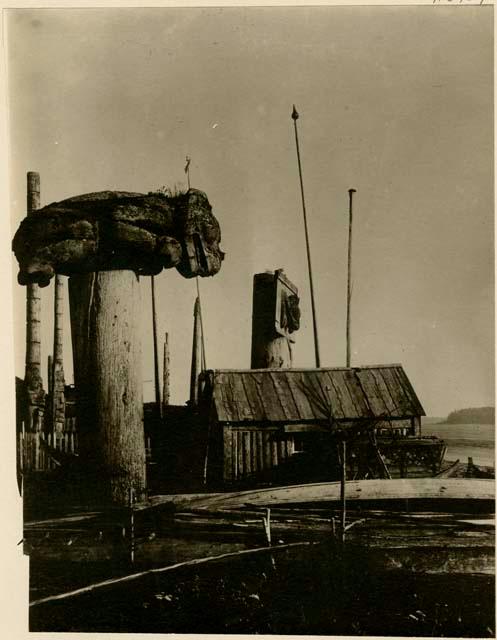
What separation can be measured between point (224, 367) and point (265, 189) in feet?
6.21

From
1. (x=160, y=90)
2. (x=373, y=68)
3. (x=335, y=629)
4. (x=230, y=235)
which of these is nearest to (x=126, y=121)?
(x=160, y=90)

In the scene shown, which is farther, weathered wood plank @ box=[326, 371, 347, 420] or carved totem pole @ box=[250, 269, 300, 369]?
carved totem pole @ box=[250, 269, 300, 369]

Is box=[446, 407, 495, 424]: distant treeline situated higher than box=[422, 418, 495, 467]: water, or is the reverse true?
box=[446, 407, 495, 424]: distant treeline

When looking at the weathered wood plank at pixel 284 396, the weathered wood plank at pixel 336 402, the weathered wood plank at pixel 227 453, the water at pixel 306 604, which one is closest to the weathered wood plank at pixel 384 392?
the weathered wood plank at pixel 336 402

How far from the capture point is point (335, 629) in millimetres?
4238

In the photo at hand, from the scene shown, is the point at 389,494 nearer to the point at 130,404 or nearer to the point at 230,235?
the point at 130,404

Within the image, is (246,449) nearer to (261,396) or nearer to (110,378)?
(261,396)

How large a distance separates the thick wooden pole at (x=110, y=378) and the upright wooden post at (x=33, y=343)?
1.07m

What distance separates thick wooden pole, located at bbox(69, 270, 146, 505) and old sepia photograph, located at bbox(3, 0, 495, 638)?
14 mm

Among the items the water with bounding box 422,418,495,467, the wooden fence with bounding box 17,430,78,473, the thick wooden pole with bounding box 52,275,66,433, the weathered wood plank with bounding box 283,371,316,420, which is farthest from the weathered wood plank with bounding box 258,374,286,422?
the thick wooden pole with bounding box 52,275,66,433

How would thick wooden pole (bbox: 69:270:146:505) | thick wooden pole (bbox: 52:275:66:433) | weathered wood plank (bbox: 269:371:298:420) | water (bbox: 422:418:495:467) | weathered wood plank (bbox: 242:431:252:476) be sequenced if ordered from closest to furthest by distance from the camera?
thick wooden pole (bbox: 69:270:146:505), water (bbox: 422:418:495:467), weathered wood plank (bbox: 269:371:298:420), weathered wood plank (bbox: 242:431:252:476), thick wooden pole (bbox: 52:275:66:433)

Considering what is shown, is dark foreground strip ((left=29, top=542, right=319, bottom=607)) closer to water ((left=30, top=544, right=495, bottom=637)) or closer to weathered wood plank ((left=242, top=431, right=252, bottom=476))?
water ((left=30, top=544, right=495, bottom=637))

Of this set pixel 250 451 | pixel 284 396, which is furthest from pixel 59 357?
pixel 284 396

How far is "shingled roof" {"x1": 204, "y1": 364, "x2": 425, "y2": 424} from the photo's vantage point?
20.2 ft
